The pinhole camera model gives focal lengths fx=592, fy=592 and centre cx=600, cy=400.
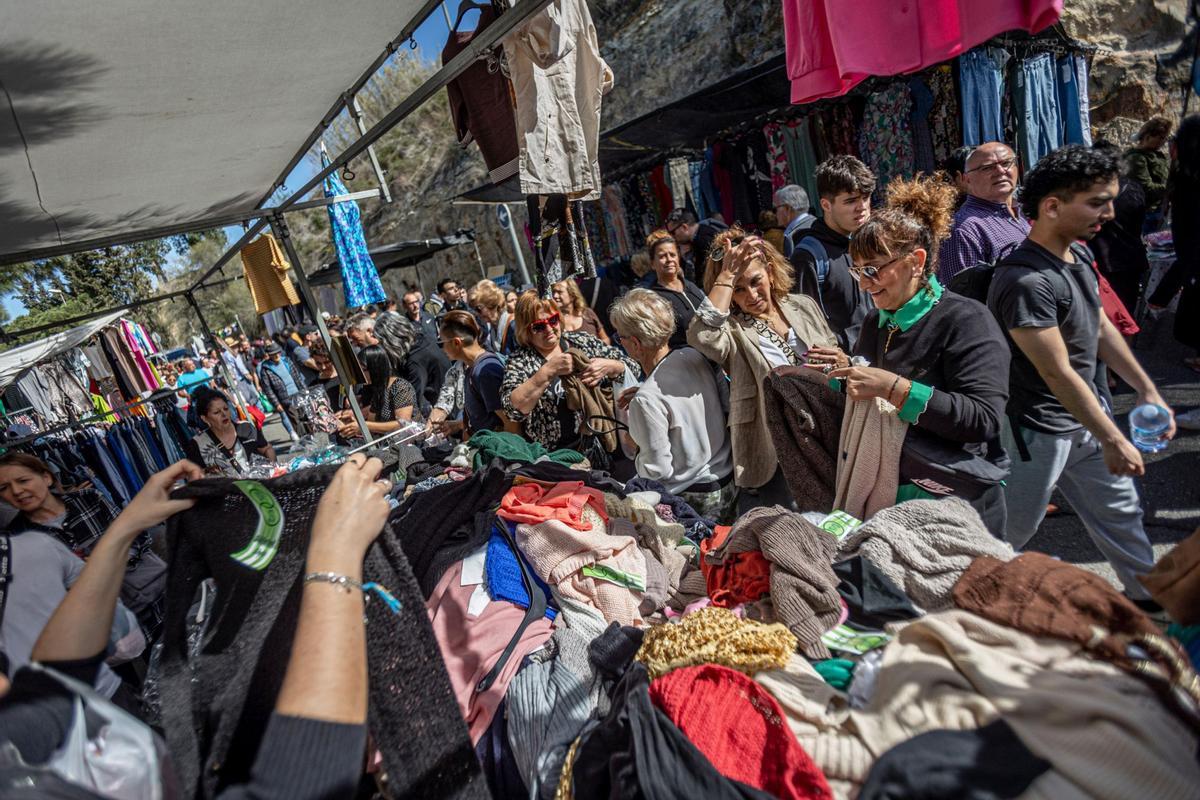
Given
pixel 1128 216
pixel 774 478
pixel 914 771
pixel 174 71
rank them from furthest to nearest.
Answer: pixel 1128 216
pixel 774 478
pixel 174 71
pixel 914 771

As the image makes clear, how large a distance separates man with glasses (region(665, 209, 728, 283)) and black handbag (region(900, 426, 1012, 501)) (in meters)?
4.60


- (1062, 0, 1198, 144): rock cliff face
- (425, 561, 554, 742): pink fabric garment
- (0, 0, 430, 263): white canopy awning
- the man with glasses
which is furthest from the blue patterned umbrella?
(1062, 0, 1198, 144): rock cliff face

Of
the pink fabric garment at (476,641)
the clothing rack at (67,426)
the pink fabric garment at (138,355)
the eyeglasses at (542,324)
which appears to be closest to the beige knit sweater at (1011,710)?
the pink fabric garment at (476,641)

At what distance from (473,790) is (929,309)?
1992 millimetres

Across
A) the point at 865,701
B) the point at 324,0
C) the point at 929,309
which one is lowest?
the point at 865,701

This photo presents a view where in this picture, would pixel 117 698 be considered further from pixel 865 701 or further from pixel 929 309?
pixel 929 309

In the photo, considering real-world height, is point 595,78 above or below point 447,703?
above

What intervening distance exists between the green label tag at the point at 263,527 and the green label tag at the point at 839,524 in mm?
1516

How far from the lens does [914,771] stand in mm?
1005

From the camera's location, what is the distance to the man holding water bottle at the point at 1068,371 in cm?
204

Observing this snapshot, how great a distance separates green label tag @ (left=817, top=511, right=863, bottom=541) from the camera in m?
1.84

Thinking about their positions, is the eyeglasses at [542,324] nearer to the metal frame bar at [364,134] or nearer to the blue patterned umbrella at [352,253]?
the metal frame bar at [364,134]

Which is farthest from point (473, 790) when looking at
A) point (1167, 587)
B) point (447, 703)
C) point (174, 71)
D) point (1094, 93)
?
point (1094, 93)

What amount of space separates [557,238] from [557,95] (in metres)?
0.70
